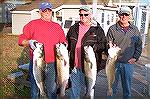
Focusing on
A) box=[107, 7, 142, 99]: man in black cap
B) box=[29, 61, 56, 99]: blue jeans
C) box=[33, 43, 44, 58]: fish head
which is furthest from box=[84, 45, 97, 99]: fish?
box=[33, 43, 44, 58]: fish head

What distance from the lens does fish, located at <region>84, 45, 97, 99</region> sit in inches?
213

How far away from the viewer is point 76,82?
19.0 ft

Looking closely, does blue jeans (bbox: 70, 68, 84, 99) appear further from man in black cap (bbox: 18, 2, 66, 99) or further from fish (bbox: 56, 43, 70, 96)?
man in black cap (bbox: 18, 2, 66, 99)

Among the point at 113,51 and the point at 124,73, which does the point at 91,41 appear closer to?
the point at 113,51

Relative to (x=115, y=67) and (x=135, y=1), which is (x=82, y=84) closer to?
(x=115, y=67)

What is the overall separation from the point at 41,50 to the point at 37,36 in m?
0.25

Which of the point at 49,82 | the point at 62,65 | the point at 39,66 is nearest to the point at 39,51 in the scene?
the point at 39,66

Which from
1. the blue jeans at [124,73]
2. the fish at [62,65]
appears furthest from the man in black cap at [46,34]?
the blue jeans at [124,73]

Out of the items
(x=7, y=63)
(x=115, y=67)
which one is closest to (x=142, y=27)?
(x=7, y=63)

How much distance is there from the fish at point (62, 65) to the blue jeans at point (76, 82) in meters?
0.17

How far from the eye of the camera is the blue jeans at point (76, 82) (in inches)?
225

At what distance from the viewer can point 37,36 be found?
18.1 ft

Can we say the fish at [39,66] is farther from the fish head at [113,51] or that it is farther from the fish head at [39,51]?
the fish head at [113,51]

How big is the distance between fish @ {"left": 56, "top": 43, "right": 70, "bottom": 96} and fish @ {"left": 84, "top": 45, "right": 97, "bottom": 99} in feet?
0.86
